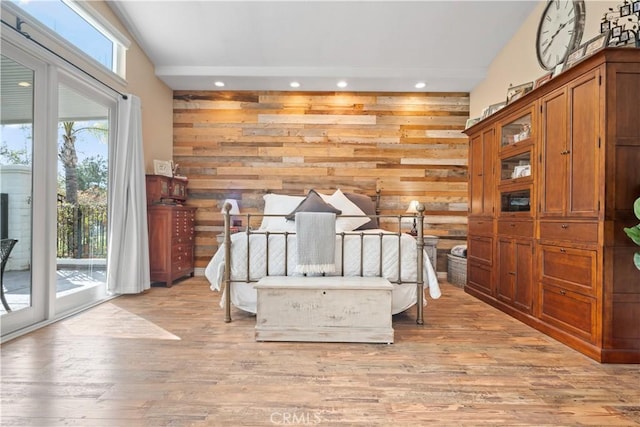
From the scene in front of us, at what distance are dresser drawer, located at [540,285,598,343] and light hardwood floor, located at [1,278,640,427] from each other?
14cm

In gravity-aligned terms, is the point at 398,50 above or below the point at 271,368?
above

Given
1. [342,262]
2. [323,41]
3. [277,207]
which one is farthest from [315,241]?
[323,41]

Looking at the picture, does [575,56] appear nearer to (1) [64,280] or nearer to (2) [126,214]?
(2) [126,214]

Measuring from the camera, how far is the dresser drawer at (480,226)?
11.0 feet

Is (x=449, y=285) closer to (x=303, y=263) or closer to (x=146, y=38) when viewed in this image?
(x=303, y=263)

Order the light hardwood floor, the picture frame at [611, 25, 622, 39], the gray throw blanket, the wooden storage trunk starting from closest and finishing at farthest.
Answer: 1. the light hardwood floor
2. the picture frame at [611, 25, 622, 39]
3. the wooden storage trunk
4. the gray throw blanket

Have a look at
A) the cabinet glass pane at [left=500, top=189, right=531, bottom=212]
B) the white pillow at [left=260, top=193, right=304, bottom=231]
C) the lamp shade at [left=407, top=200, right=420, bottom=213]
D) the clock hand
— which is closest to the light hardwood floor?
the cabinet glass pane at [left=500, top=189, right=531, bottom=212]

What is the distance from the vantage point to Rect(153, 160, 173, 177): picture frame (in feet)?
13.6

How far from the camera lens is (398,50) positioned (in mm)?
4004

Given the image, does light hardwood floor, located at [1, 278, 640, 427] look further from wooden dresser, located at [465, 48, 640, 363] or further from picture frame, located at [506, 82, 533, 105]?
picture frame, located at [506, 82, 533, 105]

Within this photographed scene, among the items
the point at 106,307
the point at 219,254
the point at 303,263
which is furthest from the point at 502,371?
the point at 106,307

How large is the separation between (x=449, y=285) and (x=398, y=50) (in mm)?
3106

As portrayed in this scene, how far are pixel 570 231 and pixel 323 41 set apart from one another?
3.24 m

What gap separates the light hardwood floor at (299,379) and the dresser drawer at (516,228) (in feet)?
2.59
